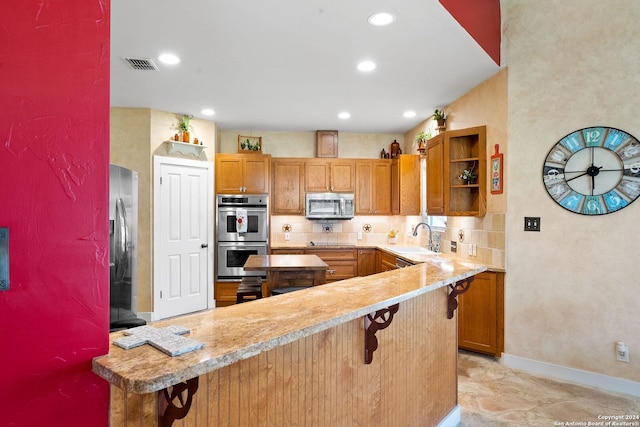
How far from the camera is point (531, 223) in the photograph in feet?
10.8

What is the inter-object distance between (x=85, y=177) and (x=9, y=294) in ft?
1.01

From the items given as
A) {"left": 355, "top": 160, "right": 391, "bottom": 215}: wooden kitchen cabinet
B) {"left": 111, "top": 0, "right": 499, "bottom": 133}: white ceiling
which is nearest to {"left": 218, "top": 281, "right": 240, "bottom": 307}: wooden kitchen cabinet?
{"left": 355, "top": 160, "right": 391, "bottom": 215}: wooden kitchen cabinet

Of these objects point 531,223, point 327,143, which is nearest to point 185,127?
point 327,143

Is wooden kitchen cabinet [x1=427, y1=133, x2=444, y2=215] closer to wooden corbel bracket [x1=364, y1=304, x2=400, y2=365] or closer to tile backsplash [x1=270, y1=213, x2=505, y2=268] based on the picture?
tile backsplash [x1=270, y1=213, x2=505, y2=268]

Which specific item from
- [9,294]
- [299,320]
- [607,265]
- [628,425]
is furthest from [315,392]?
[607,265]

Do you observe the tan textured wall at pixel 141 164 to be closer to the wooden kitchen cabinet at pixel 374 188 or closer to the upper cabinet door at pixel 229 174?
the upper cabinet door at pixel 229 174

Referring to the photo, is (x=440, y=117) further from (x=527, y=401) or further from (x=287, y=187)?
(x=527, y=401)

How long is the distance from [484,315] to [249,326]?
306 centimetres

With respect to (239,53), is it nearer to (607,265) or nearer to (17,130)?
(17,130)

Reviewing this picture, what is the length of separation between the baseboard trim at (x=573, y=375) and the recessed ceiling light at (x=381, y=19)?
3031 mm

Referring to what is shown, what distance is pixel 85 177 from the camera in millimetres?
933

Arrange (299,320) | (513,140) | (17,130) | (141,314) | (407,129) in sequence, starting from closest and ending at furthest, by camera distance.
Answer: (17,130)
(299,320)
(513,140)
(141,314)
(407,129)

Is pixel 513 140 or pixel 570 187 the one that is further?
pixel 513 140

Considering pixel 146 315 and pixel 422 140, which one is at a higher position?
pixel 422 140
